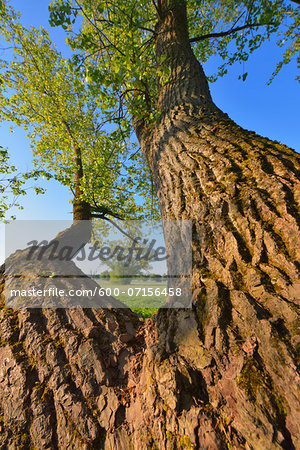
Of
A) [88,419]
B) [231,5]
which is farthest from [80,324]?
[231,5]

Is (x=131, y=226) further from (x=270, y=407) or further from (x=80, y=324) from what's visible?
(x=270, y=407)

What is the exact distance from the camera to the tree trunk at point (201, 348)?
90 cm

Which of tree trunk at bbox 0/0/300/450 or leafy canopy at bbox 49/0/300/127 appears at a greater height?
leafy canopy at bbox 49/0/300/127

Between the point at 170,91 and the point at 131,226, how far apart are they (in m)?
8.53

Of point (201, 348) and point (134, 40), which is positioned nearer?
point (201, 348)

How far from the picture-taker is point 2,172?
9.03 meters

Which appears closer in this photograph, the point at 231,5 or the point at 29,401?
the point at 29,401

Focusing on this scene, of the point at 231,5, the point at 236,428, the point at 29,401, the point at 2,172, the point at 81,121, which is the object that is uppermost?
the point at 231,5

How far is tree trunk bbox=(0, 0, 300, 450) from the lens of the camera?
0.90 m

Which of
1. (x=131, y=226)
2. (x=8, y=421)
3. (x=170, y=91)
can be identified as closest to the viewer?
(x=8, y=421)

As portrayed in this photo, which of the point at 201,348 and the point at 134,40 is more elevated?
the point at 134,40

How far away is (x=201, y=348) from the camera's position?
3.73 ft

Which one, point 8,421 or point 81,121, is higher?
point 81,121

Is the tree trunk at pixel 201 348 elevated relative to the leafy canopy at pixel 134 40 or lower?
lower
